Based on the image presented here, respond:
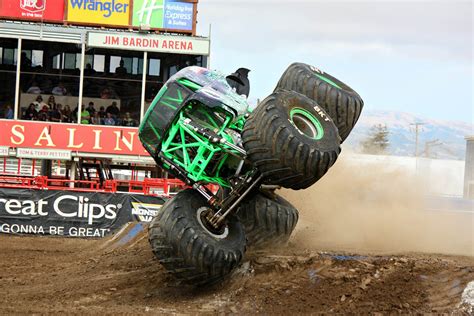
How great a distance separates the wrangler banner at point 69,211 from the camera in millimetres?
18016

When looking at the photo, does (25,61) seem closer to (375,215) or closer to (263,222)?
(375,215)

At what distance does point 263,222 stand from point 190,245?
186 centimetres

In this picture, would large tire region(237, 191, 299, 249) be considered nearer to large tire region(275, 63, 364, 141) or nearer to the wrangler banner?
large tire region(275, 63, 364, 141)

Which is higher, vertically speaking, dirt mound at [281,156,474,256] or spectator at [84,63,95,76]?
spectator at [84,63,95,76]

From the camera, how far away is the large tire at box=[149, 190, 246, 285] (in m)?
8.27

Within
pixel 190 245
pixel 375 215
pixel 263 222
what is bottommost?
pixel 375 215

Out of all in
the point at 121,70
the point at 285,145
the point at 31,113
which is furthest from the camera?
the point at 121,70

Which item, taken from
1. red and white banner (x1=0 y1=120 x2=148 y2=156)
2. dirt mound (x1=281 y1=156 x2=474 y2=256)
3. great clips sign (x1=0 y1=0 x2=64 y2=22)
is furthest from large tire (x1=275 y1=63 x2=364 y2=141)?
great clips sign (x1=0 y1=0 x2=64 y2=22)

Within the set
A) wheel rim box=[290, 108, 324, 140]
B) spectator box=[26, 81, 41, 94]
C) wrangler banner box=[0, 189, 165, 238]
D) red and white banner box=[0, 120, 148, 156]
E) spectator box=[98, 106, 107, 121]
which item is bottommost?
wrangler banner box=[0, 189, 165, 238]

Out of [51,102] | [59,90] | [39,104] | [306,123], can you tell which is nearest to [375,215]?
[306,123]

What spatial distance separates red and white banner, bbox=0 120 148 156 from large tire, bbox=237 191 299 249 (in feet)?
41.5

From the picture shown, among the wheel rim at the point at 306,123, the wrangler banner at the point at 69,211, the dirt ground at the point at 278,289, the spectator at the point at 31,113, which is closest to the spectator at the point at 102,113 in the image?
the spectator at the point at 31,113

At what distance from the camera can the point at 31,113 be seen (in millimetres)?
22797

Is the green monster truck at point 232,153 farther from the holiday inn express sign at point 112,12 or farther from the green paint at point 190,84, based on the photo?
the holiday inn express sign at point 112,12
